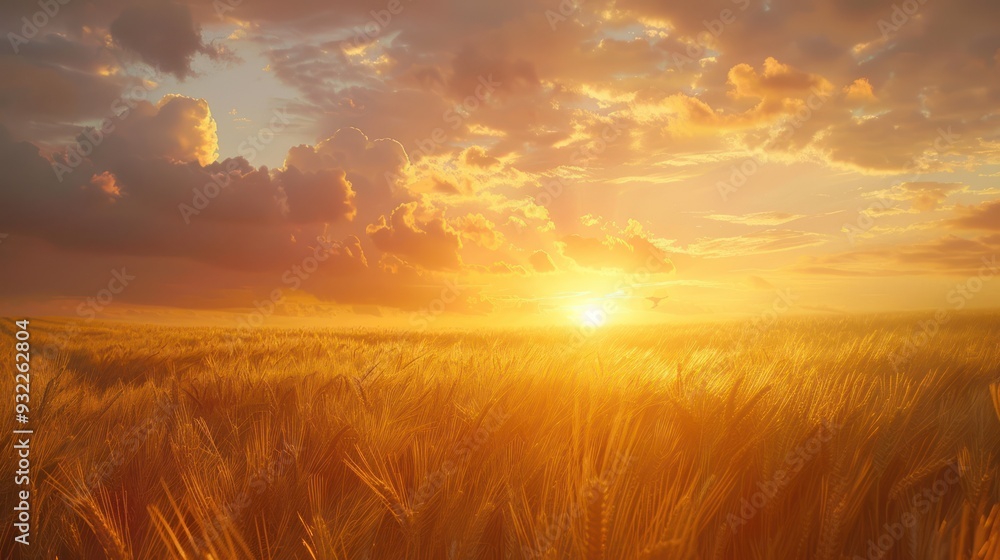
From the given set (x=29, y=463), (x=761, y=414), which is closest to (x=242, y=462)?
(x=29, y=463)

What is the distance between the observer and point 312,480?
4.64ft

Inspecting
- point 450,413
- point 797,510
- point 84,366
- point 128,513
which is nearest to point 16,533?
point 128,513

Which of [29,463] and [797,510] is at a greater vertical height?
[29,463]

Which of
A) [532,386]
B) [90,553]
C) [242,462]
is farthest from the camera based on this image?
[532,386]

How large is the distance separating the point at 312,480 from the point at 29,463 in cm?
91

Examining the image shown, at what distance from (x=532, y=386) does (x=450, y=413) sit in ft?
1.24

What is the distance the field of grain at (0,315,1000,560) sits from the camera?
1.12 metres

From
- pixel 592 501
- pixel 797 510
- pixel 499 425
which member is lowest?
pixel 797 510

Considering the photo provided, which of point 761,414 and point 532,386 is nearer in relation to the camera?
point 761,414

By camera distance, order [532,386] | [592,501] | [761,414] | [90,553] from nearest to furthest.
→ [592,501], [90,553], [761,414], [532,386]

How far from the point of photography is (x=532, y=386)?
7.52ft

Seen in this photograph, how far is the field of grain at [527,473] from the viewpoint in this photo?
1.12 m

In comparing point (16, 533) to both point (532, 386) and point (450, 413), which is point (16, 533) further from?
point (532, 386)

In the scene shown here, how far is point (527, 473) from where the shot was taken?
4.88ft
